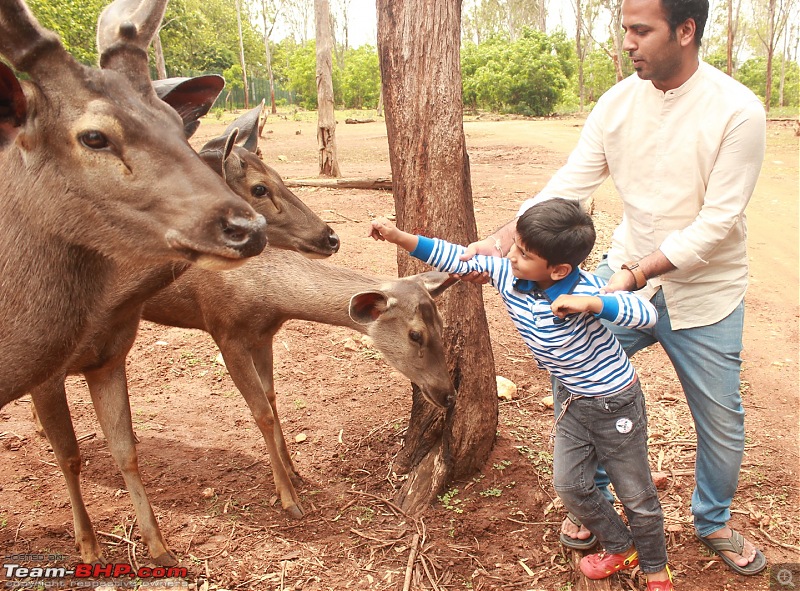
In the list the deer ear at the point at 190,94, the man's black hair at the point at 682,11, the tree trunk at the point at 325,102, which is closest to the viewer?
the man's black hair at the point at 682,11

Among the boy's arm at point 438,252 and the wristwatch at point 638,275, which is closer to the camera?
the wristwatch at point 638,275

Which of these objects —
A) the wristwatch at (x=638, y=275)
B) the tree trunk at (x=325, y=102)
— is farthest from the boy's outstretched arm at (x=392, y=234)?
the tree trunk at (x=325, y=102)

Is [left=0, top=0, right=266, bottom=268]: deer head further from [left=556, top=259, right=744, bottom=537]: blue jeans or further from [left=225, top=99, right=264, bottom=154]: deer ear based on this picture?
[left=225, top=99, right=264, bottom=154]: deer ear

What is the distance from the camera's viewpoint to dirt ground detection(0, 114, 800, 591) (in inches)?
168

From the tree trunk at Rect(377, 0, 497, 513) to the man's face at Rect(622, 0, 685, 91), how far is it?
4.29 ft

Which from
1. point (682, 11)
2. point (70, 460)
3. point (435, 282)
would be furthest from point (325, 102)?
point (682, 11)

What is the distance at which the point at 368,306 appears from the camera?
196 inches

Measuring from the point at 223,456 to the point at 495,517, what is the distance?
222 cm

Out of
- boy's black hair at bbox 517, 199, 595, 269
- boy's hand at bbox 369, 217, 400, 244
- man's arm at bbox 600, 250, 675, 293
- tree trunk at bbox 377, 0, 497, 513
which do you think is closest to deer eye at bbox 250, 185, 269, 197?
tree trunk at bbox 377, 0, 497, 513

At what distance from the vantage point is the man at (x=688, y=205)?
3.46 metres

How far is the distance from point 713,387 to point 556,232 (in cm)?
138

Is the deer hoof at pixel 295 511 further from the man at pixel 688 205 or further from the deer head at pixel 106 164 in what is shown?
the deer head at pixel 106 164

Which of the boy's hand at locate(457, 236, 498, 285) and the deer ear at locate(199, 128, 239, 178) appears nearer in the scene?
the boy's hand at locate(457, 236, 498, 285)

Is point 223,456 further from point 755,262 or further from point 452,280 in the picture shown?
point 755,262
